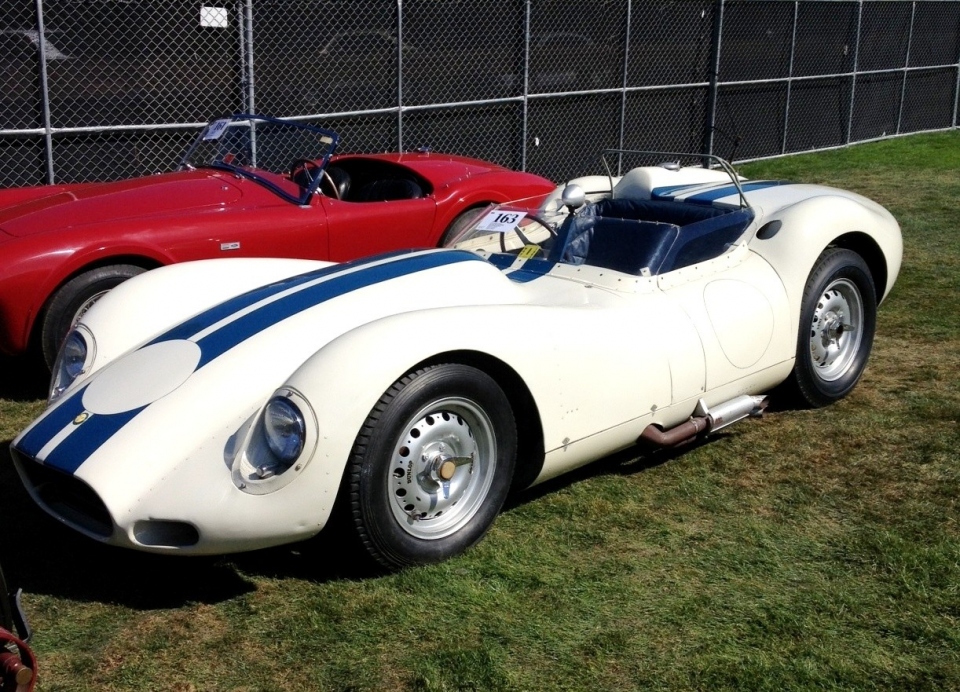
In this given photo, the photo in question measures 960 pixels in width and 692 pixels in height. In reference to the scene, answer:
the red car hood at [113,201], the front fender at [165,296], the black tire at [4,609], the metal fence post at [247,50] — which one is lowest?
the black tire at [4,609]

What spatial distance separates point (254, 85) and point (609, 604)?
7422 mm

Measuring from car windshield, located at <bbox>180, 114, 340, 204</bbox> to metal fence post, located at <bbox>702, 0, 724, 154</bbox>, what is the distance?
732 centimetres

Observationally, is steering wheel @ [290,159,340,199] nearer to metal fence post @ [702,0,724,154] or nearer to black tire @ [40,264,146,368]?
black tire @ [40,264,146,368]

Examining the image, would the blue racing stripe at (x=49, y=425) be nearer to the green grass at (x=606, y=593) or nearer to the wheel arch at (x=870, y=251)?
the green grass at (x=606, y=593)

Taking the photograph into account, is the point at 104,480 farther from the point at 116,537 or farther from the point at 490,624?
the point at 490,624

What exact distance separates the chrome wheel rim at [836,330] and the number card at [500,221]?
4.99ft

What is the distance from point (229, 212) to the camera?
652 centimetres

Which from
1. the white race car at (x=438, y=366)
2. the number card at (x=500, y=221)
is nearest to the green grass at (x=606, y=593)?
the white race car at (x=438, y=366)

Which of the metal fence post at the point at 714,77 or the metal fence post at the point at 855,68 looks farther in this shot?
the metal fence post at the point at 855,68

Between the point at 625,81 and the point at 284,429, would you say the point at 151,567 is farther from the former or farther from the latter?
the point at 625,81

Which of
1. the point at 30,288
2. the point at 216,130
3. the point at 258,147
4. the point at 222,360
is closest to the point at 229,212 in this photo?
the point at 258,147

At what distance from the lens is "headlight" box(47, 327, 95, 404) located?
418 centimetres

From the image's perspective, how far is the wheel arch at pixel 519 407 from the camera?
149 inches

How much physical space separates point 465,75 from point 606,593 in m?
8.58
